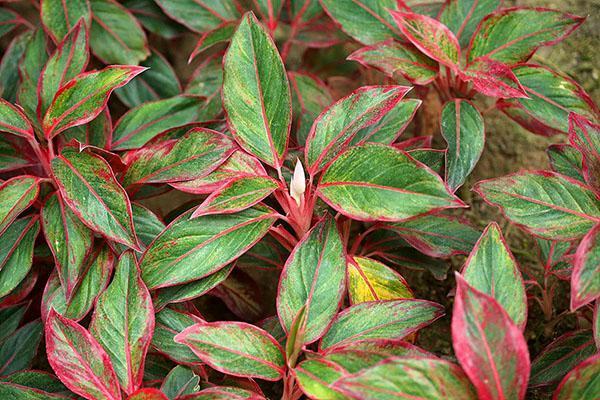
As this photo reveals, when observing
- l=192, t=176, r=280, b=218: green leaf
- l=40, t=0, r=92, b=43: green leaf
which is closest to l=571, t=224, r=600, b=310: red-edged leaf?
l=192, t=176, r=280, b=218: green leaf

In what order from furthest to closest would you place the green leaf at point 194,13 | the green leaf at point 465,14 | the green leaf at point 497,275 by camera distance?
1. the green leaf at point 194,13
2. the green leaf at point 465,14
3. the green leaf at point 497,275

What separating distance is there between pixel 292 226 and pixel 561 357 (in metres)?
0.48

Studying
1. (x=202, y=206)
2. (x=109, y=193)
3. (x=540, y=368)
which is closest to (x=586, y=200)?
(x=540, y=368)

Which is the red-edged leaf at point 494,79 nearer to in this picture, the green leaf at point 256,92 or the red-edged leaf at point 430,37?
the red-edged leaf at point 430,37

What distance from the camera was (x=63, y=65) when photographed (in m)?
1.24

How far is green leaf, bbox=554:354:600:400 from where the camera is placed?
0.78m

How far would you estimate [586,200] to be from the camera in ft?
3.23

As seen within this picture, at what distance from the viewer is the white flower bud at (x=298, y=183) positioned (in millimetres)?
1050

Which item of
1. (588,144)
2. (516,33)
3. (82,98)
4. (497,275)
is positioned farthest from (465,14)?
(82,98)

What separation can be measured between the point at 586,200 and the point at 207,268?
575 millimetres

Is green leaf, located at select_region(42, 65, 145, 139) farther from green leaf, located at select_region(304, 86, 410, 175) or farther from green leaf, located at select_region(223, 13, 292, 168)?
green leaf, located at select_region(304, 86, 410, 175)

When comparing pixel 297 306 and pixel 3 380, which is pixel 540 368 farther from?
pixel 3 380

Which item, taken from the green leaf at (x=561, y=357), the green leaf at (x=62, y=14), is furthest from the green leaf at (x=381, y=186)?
the green leaf at (x=62, y=14)

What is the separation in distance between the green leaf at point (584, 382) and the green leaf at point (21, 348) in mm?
895
